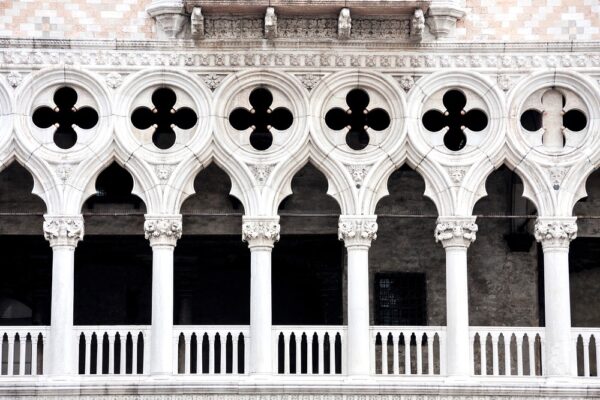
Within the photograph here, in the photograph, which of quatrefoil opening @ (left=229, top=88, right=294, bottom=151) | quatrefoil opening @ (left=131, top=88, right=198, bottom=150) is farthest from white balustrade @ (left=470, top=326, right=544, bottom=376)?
quatrefoil opening @ (left=131, top=88, right=198, bottom=150)

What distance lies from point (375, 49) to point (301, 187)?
3385 millimetres

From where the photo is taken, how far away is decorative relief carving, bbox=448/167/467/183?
2345cm

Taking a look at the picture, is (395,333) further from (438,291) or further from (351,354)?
(438,291)

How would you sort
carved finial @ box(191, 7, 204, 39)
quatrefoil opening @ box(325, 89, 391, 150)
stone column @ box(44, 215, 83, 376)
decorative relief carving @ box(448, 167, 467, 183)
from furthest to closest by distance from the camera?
quatrefoil opening @ box(325, 89, 391, 150), decorative relief carving @ box(448, 167, 467, 183), carved finial @ box(191, 7, 204, 39), stone column @ box(44, 215, 83, 376)

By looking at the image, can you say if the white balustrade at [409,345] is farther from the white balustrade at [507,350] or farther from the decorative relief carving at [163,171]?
the decorative relief carving at [163,171]

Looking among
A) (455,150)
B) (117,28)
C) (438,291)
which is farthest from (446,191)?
(117,28)

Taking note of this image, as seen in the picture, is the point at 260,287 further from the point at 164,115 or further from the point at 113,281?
the point at 113,281

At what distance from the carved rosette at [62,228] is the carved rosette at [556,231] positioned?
19.4ft

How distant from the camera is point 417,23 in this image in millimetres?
23281

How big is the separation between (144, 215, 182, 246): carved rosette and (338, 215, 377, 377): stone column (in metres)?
2.13

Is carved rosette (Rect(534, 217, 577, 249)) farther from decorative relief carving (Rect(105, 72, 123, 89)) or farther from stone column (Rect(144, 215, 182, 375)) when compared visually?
decorative relief carving (Rect(105, 72, 123, 89))

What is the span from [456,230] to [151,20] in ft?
15.8

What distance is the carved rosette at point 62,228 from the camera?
23.3 m

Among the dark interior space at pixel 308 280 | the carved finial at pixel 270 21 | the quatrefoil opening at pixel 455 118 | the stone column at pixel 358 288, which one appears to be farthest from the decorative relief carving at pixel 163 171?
the dark interior space at pixel 308 280
